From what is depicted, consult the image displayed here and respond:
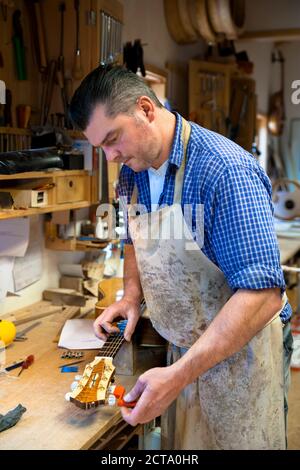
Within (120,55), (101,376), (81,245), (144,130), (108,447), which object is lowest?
(108,447)

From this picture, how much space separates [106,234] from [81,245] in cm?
23

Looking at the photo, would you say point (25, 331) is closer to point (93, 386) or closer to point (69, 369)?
point (69, 369)

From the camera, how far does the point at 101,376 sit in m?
1.54

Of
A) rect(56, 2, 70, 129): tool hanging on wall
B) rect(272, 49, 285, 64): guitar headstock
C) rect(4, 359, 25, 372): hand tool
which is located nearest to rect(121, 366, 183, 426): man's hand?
rect(4, 359, 25, 372): hand tool

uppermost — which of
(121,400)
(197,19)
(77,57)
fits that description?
(197,19)

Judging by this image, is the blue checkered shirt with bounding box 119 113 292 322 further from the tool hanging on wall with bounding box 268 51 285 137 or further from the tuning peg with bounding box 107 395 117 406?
the tool hanging on wall with bounding box 268 51 285 137

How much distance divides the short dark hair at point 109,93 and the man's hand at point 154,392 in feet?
2.19

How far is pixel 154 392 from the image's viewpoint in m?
1.25

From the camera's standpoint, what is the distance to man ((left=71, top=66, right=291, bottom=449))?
1.26 meters

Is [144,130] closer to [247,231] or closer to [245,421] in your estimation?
[247,231]

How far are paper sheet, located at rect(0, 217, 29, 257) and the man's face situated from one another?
36.3 inches

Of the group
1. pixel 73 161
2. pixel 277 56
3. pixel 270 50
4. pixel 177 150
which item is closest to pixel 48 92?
pixel 73 161

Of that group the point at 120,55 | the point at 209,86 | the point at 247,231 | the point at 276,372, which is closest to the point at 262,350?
the point at 276,372

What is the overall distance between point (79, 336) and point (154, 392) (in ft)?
2.80
